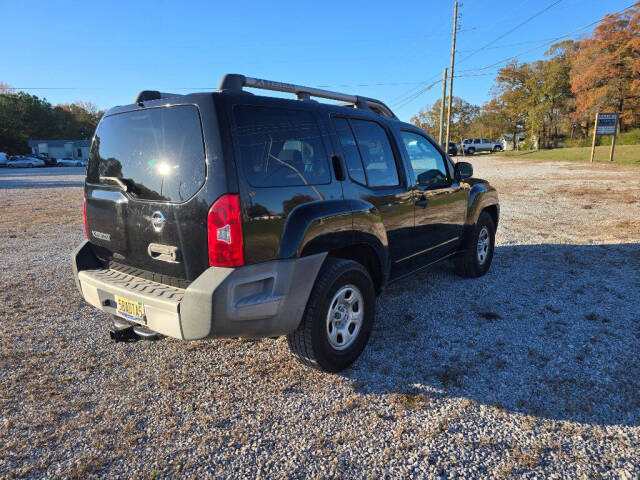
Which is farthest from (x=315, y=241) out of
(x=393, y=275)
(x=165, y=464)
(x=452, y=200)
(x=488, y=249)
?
(x=488, y=249)

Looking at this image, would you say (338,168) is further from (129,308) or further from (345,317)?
(129,308)

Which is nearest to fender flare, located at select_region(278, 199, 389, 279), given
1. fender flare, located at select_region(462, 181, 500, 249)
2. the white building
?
fender flare, located at select_region(462, 181, 500, 249)

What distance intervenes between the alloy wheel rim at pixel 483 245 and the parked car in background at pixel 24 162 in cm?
5257

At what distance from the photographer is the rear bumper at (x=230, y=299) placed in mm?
2363

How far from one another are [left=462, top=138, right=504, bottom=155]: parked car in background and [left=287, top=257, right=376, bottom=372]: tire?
5057 cm

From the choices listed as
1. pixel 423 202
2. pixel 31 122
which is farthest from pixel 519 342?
pixel 31 122

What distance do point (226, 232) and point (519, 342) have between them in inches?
104

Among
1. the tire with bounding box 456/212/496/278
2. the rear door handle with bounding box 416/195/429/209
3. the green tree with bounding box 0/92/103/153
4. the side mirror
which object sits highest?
the green tree with bounding box 0/92/103/153

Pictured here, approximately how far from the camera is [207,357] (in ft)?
10.9

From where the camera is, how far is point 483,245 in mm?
5289

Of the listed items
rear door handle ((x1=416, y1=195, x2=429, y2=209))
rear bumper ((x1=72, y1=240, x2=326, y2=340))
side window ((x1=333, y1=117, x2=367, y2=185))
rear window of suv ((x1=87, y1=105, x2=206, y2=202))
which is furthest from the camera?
rear door handle ((x1=416, y1=195, x2=429, y2=209))

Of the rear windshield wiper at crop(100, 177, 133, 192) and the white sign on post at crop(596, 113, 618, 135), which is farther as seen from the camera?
the white sign on post at crop(596, 113, 618, 135)

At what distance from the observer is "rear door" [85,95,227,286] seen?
2.45 m

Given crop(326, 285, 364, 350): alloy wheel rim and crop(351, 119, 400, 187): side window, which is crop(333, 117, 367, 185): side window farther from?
crop(326, 285, 364, 350): alloy wheel rim
